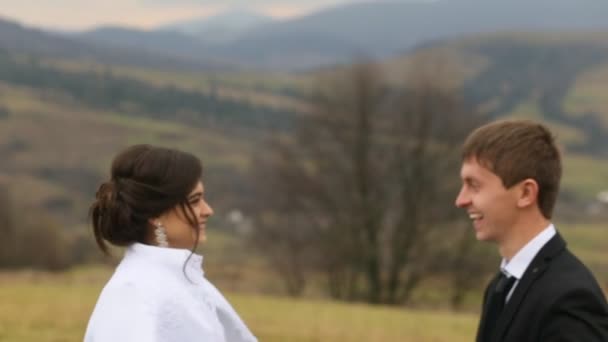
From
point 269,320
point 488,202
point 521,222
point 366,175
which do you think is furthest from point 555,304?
point 366,175

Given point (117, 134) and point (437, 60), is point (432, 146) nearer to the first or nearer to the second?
point (437, 60)

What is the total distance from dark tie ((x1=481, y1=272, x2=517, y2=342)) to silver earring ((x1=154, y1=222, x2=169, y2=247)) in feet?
4.08

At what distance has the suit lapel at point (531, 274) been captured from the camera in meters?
3.18

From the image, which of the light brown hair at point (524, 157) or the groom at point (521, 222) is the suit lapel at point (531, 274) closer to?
the groom at point (521, 222)

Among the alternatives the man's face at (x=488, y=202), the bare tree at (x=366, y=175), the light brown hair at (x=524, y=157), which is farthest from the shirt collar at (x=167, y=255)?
the bare tree at (x=366, y=175)

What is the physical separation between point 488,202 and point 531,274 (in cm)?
30

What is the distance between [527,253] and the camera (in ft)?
10.6

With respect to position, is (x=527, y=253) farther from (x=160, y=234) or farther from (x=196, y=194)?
(x=160, y=234)

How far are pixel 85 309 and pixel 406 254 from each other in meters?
18.7

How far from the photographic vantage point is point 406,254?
3566cm

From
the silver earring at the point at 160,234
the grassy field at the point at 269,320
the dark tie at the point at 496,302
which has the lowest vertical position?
the grassy field at the point at 269,320

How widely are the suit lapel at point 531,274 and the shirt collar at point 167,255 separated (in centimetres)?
116

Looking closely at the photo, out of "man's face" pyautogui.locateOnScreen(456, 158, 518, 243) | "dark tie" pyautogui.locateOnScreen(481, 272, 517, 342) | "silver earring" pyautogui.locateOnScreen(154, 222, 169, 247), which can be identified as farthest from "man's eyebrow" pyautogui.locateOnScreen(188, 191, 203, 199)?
"dark tie" pyautogui.locateOnScreen(481, 272, 517, 342)

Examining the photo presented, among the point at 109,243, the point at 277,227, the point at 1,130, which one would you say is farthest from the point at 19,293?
the point at 1,130
